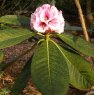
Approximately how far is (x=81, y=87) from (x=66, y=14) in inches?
203

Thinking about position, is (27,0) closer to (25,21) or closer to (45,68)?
(25,21)

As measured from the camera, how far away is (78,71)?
200 centimetres

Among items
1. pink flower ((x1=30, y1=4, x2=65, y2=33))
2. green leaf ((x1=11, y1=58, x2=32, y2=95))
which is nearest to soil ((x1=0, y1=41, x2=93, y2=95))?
green leaf ((x1=11, y1=58, x2=32, y2=95))

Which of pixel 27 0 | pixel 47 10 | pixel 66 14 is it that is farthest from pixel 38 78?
pixel 66 14

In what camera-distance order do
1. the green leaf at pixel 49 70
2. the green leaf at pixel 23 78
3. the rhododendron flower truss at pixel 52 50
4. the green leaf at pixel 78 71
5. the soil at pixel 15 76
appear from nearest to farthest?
the green leaf at pixel 49 70 < the rhododendron flower truss at pixel 52 50 < the green leaf at pixel 78 71 < the green leaf at pixel 23 78 < the soil at pixel 15 76

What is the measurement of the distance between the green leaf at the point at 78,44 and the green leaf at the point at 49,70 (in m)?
0.10

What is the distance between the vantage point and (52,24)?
6.61 feet

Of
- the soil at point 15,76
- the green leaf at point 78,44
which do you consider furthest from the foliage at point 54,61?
the soil at point 15,76

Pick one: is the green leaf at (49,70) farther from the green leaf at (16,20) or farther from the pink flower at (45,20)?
the green leaf at (16,20)

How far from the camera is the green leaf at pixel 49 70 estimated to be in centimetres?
173

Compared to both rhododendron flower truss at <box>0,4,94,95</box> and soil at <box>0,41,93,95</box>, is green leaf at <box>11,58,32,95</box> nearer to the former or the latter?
rhododendron flower truss at <box>0,4,94,95</box>

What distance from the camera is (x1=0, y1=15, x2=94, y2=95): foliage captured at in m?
1.77

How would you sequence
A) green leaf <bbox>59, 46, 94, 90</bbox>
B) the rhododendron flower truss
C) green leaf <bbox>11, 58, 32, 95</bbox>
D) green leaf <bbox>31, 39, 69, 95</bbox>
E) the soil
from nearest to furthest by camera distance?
green leaf <bbox>31, 39, 69, 95</bbox>, the rhododendron flower truss, green leaf <bbox>59, 46, 94, 90</bbox>, green leaf <bbox>11, 58, 32, 95</bbox>, the soil

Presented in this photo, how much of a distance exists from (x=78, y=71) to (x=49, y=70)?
0.77 ft
